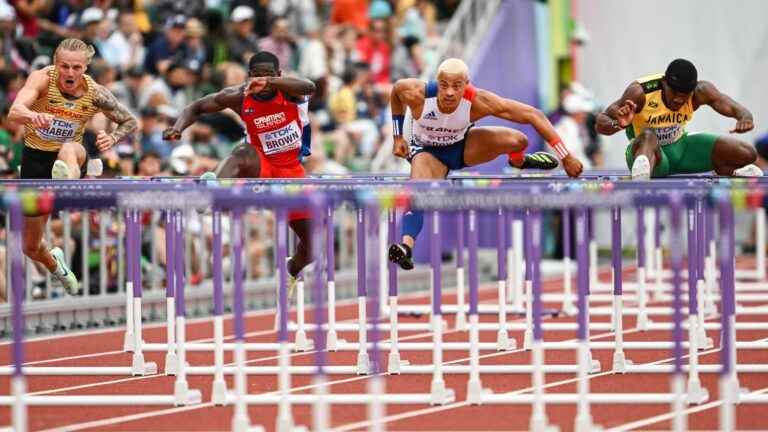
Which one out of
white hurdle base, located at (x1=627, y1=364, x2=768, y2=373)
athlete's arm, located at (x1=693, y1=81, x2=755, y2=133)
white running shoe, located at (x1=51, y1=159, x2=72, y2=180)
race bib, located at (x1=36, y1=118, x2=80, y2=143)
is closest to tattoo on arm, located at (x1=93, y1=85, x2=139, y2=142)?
race bib, located at (x1=36, y1=118, x2=80, y2=143)

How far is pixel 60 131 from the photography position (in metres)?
13.1

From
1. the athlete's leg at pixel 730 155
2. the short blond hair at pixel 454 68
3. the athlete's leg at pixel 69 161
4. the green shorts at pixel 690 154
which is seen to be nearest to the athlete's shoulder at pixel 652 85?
the green shorts at pixel 690 154

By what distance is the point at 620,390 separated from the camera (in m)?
11.3

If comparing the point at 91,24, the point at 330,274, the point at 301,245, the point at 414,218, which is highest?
the point at 91,24

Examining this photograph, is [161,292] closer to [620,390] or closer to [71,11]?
[71,11]

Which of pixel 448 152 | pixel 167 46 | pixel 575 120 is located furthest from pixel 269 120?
pixel 575 120

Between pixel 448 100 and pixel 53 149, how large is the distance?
3258 mm

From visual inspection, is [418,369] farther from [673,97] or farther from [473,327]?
[673,97]

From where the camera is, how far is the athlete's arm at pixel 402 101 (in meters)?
12.7

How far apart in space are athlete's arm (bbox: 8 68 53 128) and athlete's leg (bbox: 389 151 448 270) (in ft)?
9.14

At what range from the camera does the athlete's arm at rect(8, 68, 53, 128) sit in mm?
12078

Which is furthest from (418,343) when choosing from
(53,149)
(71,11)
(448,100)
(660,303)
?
(71,11)

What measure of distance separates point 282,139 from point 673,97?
129 inches

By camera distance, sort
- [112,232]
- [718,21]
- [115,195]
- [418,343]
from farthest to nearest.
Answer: [718,21] < [112,232] < [418,343] < [115,195]
